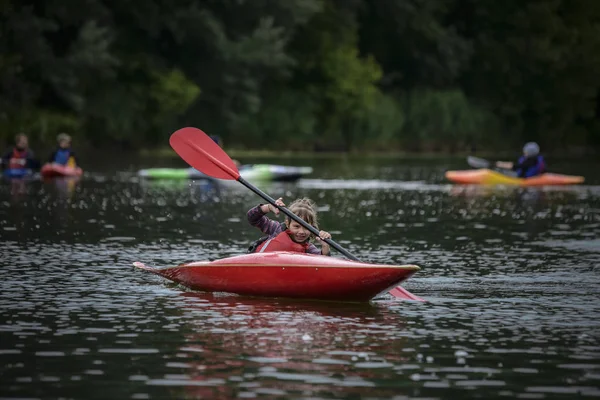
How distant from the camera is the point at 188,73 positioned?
60875 millimetres

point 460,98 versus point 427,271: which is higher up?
point 460,98

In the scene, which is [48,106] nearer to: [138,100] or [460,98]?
[138,100]

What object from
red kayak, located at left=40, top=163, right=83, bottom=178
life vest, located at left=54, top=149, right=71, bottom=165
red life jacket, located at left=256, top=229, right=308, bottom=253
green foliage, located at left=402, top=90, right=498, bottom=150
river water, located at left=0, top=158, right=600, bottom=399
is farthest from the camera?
green foliage, located at left=402, top=90, right=498, bottom=150

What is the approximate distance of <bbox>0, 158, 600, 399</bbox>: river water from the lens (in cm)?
957

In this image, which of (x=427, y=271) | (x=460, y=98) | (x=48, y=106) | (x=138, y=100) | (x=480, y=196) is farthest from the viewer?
(x=460, y=98)

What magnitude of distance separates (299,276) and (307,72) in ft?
178

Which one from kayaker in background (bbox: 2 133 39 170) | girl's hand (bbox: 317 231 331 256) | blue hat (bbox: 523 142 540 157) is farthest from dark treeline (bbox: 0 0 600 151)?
girl's hand (bbox: 317 231 331 256)

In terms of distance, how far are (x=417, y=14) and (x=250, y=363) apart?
6212 centimetres

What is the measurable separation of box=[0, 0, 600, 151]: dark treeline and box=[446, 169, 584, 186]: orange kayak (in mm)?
19291

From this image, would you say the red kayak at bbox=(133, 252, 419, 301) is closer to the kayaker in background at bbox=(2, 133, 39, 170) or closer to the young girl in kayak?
the young girl in kayak

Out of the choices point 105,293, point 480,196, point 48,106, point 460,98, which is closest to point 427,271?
point 105,293

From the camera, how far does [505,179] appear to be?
3694 centimetres

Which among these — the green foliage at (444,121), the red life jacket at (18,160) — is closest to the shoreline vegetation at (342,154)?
the green foliage at (444,121)

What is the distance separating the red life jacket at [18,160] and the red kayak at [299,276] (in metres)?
23.1
